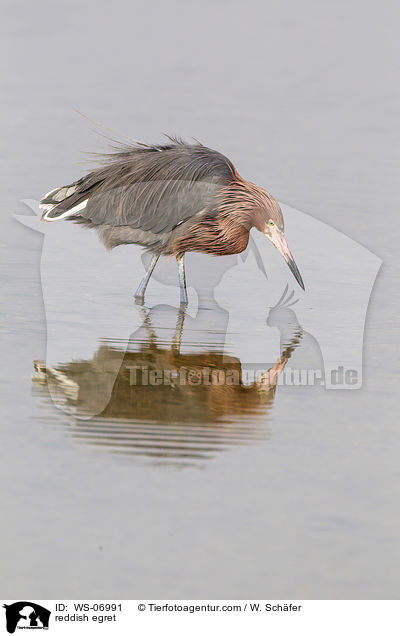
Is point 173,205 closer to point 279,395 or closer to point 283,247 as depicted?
point 283,247

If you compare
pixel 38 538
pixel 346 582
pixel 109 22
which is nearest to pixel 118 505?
pixel 38 538

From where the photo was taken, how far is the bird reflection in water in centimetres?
697

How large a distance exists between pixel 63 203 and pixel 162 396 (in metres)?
3.09

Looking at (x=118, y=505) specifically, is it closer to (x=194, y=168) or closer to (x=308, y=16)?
(x=194, y=168)

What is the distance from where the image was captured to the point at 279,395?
7.97 meters

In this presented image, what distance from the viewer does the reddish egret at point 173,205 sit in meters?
9.95

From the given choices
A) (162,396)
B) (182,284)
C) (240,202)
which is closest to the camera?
(162,396)

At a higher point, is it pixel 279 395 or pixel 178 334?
pixel 178 334

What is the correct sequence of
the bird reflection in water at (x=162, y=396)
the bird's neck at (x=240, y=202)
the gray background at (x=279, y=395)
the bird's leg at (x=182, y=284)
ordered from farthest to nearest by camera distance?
the bird's leg at (x=182, y=284), the bird's neck at (x=240, y=202), the bird reflection in water at (x=162, y=396), the gray background at (x=279, y=395)

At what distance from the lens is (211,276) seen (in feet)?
36.4

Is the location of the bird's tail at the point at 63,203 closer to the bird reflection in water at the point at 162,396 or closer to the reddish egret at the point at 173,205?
the reddish egret at the point at 173,205

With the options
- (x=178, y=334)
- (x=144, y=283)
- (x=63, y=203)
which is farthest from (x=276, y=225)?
(x=63, y=203)
